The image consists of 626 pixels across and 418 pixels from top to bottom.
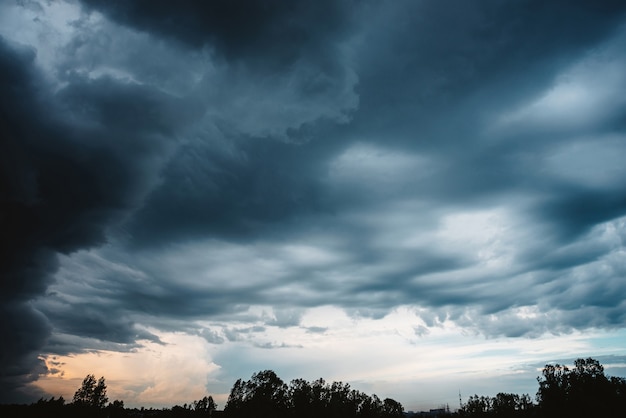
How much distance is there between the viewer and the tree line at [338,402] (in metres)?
105

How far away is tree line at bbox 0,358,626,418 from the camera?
104625 millimetres

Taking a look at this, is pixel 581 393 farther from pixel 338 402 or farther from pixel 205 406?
pixel 205 406

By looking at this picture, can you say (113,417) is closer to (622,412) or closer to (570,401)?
(570,401)

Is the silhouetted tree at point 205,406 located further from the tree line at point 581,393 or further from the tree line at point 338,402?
the tree line at point 581,393

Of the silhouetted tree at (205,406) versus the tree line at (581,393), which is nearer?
the tree line at (581,393)

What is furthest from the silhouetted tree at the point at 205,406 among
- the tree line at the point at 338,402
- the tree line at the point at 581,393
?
the tree line at the point at 581,393

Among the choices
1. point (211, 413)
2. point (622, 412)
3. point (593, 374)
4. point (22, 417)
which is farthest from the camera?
point (211, 413)

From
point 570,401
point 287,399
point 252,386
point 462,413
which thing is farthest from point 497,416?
point 252,386

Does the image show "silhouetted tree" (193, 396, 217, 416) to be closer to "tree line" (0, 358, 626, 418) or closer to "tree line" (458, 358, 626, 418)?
"tree line" (0, 358, 626, 418)

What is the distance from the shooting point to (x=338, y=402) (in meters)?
146

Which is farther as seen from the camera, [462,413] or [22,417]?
[462,413]

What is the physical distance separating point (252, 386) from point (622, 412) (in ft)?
374

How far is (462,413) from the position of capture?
155250mm

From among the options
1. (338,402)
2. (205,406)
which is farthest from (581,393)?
(205,406)
